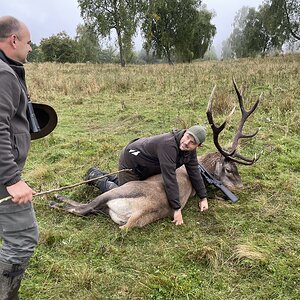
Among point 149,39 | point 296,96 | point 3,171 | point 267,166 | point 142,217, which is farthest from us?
point 149,39

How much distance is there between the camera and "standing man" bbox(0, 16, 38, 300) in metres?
2.01

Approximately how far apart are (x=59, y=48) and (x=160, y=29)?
1224cm

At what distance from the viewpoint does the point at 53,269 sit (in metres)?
3.28

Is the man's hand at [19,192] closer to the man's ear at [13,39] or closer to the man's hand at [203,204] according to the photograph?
the man's ear at [13,39]

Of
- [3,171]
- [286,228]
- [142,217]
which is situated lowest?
[286,228]

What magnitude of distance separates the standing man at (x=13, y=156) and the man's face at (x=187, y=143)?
81.8 inches

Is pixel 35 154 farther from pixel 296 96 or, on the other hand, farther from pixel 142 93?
pixel 296 96

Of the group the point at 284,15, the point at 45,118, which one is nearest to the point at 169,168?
the point at 45,118

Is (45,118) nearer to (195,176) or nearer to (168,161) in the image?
(168,161)

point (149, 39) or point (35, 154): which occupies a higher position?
point (149, 39)

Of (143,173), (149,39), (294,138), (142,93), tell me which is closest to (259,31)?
(149,39)

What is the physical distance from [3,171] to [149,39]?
1160 inches

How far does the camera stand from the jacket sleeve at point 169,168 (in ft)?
13.5

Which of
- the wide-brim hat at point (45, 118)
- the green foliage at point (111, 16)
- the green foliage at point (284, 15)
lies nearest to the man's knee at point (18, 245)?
the wide-brim hat at point (45, 118)
